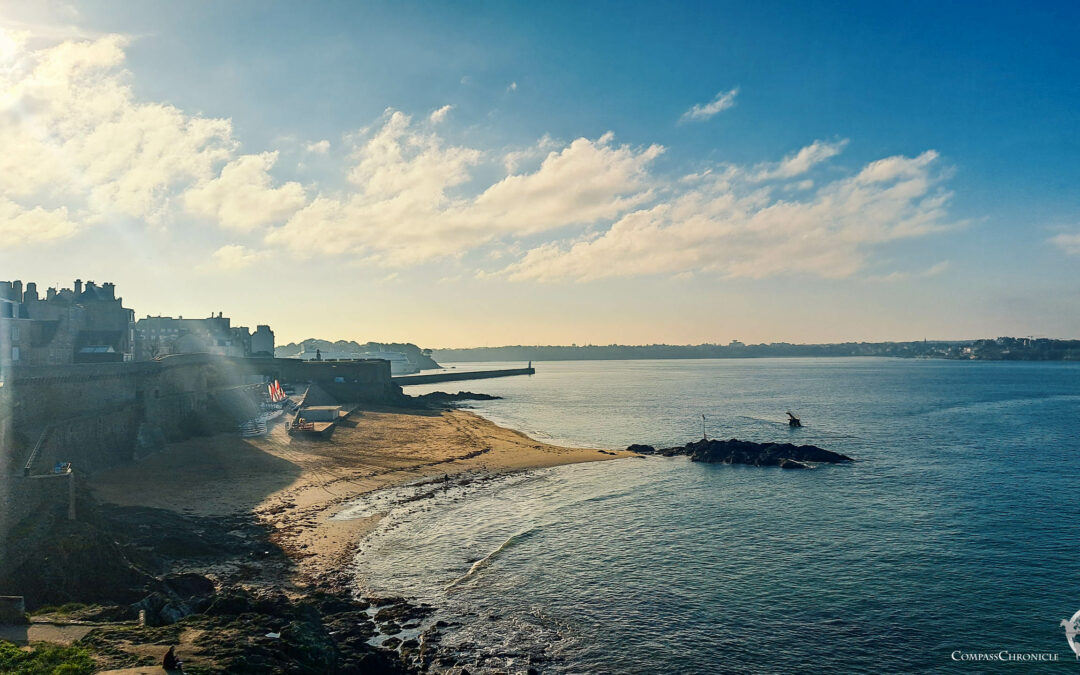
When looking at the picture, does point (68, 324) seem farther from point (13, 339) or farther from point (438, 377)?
point (438, 377)

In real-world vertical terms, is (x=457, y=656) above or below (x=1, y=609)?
below

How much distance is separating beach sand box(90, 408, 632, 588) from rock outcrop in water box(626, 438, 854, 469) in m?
6.05

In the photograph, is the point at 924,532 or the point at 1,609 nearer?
the point at 1,609

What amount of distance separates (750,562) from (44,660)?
72.2 ft

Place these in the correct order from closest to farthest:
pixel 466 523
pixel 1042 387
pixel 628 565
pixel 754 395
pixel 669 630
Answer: pixel 669 630 < pixel 628 565 < pixel 466 523 < pixel 754 395 < pixel 1042 387

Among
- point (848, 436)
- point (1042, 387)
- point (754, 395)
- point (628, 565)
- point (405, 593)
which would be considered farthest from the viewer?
point (1042, 387)

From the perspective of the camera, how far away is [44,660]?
12.1 metres

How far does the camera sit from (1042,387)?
406ft

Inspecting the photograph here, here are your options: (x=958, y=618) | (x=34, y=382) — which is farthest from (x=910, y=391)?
(x=34, y=382)

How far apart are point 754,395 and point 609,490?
285ft

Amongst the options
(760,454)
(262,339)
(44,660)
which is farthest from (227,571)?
(262,339)

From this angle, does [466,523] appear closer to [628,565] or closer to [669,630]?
[628,565]

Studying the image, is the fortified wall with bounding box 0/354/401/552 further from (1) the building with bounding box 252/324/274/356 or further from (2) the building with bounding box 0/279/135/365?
(1) the building with bounding box 252/324/274/356

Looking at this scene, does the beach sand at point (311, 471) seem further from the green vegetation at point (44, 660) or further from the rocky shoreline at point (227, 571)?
the green vegetation at point (44, 660)
